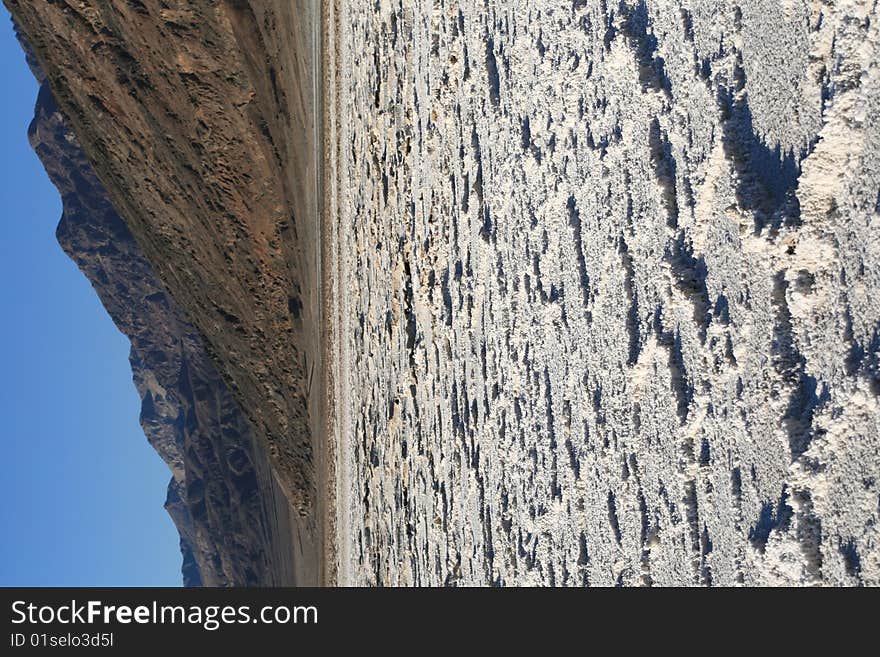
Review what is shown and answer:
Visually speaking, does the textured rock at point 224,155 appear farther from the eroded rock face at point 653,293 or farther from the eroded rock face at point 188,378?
the eroded rock face at point 188,378

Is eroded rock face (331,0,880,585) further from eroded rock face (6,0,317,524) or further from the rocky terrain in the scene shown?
eroded rock face (6,0,317,524)

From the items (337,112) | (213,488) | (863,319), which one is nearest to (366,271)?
(337,112)

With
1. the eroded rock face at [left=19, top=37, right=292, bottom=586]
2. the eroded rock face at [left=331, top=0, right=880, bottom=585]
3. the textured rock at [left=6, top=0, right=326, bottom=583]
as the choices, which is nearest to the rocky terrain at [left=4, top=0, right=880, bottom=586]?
the eroded rock face at [left=331, top=0, right=880, bottom=585]

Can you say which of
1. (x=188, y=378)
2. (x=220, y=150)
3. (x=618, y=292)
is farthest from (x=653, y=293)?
(x=188, y=378)

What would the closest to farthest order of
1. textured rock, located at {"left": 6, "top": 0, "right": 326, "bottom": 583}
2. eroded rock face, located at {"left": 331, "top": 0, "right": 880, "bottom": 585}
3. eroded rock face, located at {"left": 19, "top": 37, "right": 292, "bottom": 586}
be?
1. eroded rock face, located at {"left": 331, "top": 0, "right": 880, "bottom": 585}
2. textured rock, located at {"left": 6, "top": 0, "right": 326, "bottom": 583}
3. eroded rock face, located at {"left": 19, "top": 37, "right": 292, "bottom": 586}

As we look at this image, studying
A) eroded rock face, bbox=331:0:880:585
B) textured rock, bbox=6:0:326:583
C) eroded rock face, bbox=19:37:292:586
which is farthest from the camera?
eroded rock face, bbox=19:37:292:586

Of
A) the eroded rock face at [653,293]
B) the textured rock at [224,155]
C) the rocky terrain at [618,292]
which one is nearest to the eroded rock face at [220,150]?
the textured rock at [224,155]

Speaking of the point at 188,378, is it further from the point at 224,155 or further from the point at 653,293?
the point at 653,293
